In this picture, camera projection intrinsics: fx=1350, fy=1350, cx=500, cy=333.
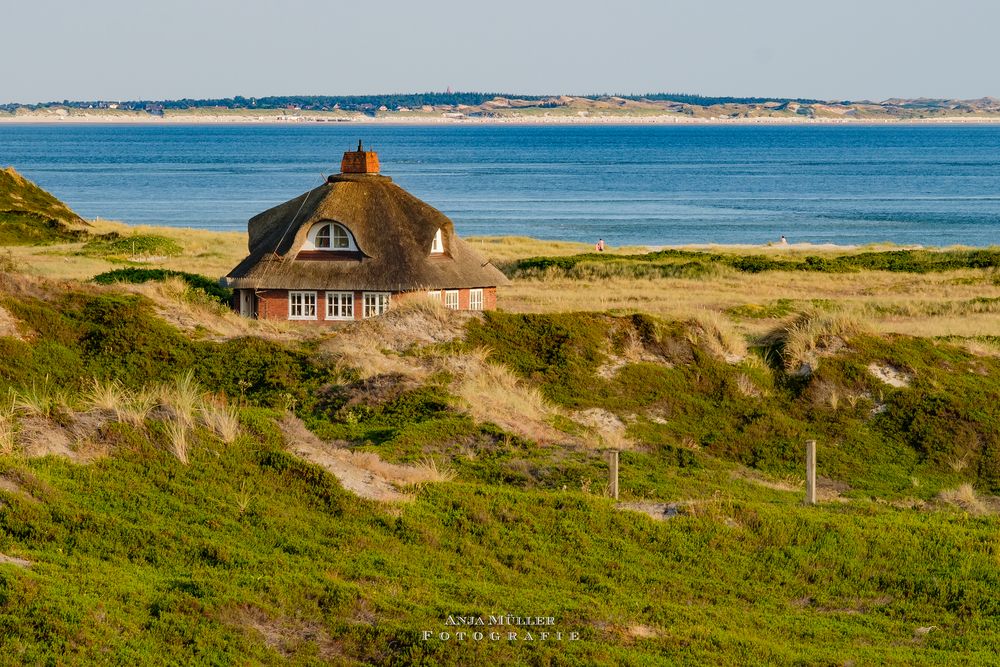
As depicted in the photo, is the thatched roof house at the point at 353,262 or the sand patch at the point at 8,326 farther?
→ the thatched roof house at the point at 353,262

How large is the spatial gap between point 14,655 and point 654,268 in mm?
49216

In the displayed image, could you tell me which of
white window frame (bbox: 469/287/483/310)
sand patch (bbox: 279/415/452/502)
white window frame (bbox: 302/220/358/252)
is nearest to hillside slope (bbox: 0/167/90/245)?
white window frame (bbox: 302/220/358/252)

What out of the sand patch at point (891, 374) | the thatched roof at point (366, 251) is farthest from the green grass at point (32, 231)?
the sand patch at point (891, 374)

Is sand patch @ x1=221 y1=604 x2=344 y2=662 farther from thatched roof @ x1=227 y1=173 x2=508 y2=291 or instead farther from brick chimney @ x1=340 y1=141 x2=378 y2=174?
brick chimney @ x1=340 y1=141 x2=378 y2=174

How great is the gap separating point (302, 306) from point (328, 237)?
210cm

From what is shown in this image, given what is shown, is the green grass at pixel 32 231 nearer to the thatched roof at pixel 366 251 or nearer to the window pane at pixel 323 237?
the thatched roof at pixel 366 251

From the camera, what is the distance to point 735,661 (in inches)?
561

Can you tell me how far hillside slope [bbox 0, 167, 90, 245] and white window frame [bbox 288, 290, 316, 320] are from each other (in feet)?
104

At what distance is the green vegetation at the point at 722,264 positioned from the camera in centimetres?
5953

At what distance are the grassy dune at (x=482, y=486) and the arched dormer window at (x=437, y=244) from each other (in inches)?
298

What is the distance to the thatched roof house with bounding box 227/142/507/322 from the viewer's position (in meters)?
37.7

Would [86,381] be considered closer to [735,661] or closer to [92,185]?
[735,661]

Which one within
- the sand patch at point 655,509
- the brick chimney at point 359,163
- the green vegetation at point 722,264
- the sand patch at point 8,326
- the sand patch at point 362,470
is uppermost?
the brick chimney at point 359,163

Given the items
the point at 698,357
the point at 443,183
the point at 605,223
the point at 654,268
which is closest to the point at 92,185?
the point at 443,183
